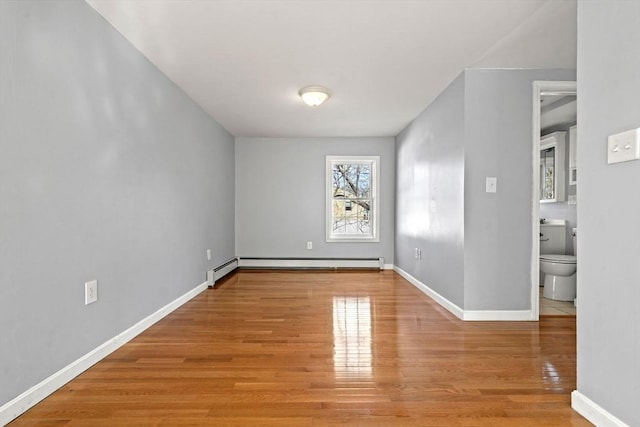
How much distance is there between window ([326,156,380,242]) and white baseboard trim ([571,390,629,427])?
4.32 meters

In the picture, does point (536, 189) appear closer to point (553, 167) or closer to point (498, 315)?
point (498, 315)

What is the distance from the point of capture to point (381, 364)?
2129 mm

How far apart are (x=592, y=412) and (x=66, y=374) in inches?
104

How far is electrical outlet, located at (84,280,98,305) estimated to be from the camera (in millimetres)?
2064

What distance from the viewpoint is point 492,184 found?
3.03m

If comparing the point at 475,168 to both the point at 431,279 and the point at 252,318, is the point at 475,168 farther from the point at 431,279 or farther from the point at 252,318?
the point at 252,318

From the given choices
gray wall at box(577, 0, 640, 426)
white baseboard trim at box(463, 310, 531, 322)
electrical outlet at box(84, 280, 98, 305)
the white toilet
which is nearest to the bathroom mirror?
the white toilet

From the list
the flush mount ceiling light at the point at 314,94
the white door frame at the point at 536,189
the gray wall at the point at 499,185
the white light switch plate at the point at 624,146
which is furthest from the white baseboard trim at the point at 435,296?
the flush mount ceiling light at the point at 314,94

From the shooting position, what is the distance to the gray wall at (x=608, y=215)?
1.38 meters

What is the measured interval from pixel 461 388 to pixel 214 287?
3282 millimetres

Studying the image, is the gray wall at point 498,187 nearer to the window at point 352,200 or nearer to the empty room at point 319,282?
the empty room at point 319,282

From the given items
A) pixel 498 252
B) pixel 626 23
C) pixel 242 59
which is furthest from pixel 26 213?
pixel 498 252

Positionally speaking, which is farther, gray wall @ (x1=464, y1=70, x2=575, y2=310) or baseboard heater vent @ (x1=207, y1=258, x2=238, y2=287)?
baseboard heater vent @ (x1=207, y1=258, x2=238, y2=287)

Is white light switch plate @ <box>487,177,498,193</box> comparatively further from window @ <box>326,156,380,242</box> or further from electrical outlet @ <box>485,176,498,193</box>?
window @ <box>326,156,380,242</box>
